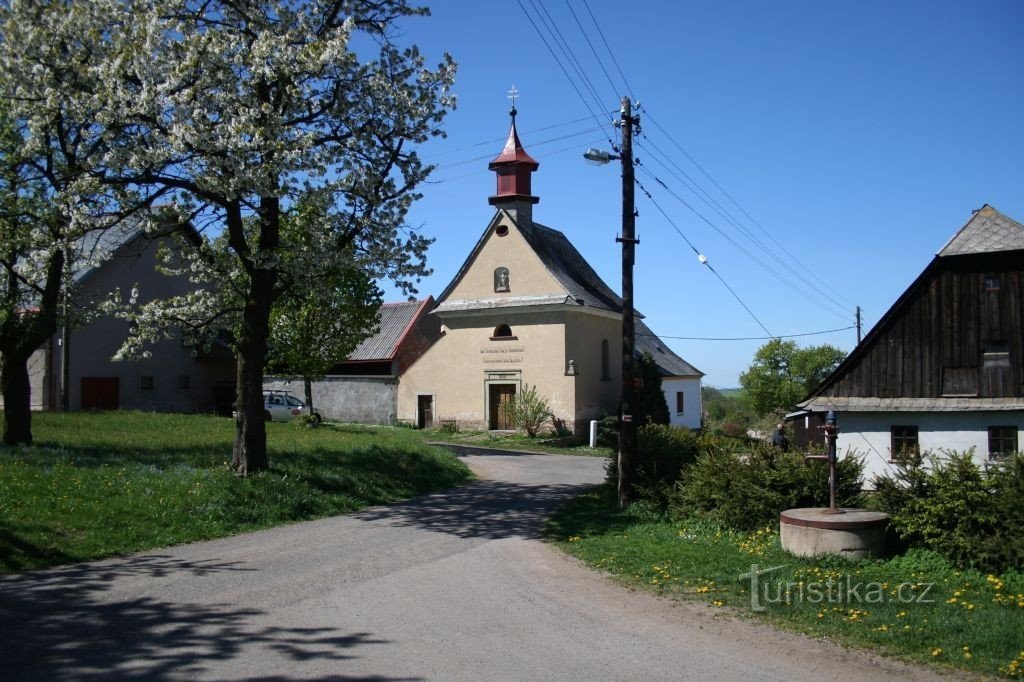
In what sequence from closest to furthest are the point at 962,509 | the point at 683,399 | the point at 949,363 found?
the point at 962,509 < the point at 949,363 < the point at 683,399

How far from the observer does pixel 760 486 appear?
1222 centimetres

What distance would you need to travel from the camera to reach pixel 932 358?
2189 cm

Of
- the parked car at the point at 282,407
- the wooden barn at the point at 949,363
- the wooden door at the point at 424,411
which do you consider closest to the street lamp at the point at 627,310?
the wooden barn at the point at 949,363

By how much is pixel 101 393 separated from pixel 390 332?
15.0 m

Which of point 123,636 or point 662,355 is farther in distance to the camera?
point 662,355

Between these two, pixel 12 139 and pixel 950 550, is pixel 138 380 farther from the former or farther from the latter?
pixel 950 550

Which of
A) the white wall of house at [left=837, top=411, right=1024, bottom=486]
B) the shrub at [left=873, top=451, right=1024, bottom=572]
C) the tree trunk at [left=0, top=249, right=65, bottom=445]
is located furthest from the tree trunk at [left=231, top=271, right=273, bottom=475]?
the white wall of house at [left=837, top=411, right=1024, bottom=486]

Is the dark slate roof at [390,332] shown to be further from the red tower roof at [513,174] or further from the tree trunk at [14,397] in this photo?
the tree trunk at [14,397]

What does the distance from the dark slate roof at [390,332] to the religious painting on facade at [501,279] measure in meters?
7.30

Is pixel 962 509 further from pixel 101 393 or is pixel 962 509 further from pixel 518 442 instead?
pixel 101 393

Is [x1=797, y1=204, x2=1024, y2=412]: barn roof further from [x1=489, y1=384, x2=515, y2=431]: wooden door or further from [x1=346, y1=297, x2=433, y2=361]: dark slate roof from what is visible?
[x1=346, y1=297, x2=433, y2=361]: dark slate roof

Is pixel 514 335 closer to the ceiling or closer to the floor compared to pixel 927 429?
closer to the ceiling

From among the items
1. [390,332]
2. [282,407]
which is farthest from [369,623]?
[390,332]

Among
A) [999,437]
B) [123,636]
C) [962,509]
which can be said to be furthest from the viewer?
[999,437]
